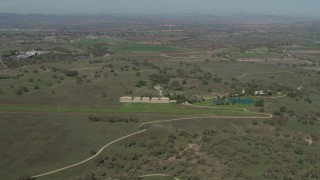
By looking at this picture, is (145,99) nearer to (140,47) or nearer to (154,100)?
(154,100)

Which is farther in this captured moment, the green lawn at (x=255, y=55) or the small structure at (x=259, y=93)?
the green lawn at (x=255, y=55)

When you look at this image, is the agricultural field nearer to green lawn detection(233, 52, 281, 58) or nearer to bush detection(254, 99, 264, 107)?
bush detection(254, 99, 264, 107)

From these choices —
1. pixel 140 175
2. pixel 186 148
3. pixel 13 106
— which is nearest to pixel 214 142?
pixel 186 148

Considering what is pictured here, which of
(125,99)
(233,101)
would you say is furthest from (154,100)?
(233,101)

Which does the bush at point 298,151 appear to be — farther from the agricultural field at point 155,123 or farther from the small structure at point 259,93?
the small structure at point 259,93

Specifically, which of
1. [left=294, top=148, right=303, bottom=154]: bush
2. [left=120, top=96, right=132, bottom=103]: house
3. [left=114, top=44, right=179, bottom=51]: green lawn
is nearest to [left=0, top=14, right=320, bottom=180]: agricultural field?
[left=294, top=148, right=303, bottom=154]: bush

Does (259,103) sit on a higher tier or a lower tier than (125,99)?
higher

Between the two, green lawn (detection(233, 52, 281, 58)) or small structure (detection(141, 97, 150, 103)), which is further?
green lawn (detection(233, 52, 281, 58))

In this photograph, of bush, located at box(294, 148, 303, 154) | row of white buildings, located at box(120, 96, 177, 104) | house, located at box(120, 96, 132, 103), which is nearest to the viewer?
bush, located at box(294, 148, 303, 154)

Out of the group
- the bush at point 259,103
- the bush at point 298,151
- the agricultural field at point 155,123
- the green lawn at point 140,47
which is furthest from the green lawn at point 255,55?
the bush at point 298,151

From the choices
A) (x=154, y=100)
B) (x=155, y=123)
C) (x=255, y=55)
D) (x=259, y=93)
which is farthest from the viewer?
(x=255, y=55)

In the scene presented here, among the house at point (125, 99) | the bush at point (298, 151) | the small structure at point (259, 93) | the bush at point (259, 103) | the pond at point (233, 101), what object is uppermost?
the bush at point (298, 151)
